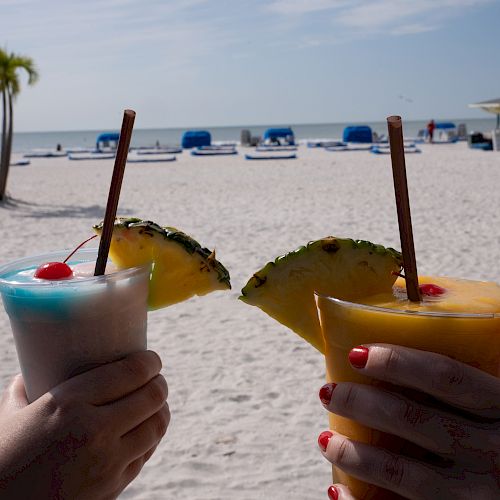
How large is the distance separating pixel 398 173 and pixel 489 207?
10.8m

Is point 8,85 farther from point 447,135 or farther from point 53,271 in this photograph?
point 447,135

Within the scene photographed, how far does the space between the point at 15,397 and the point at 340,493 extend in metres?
0.74

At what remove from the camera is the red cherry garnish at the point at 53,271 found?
4.38 feet

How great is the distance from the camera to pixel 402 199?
1.14 meters

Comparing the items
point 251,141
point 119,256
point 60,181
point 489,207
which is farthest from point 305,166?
point 119,256

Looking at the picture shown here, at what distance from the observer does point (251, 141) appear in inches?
1437

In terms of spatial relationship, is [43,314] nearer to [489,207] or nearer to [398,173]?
[398,173]

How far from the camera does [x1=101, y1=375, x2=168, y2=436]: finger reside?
1210 millimetres

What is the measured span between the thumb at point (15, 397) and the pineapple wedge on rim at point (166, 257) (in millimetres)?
359

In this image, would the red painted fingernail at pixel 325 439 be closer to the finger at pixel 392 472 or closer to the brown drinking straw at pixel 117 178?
the finger at pixel 392 472

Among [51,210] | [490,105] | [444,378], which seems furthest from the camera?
[490,105]

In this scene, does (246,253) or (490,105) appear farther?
(490,105)

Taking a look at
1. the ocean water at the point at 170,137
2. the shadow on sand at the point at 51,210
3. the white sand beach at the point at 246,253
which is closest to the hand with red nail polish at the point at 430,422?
the white sand beach at the point at 246,253

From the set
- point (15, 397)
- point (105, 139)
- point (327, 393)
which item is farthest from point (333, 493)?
point (105, 139)
